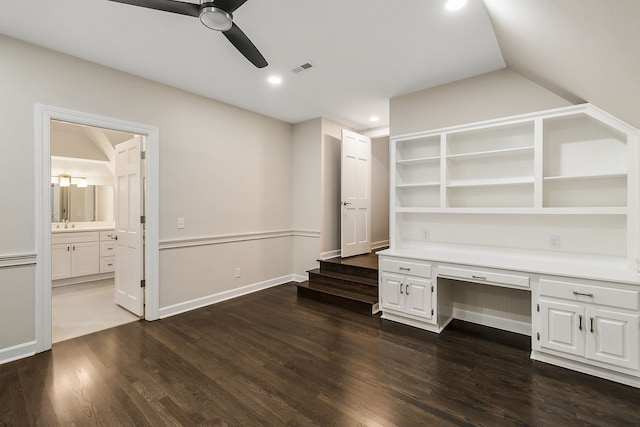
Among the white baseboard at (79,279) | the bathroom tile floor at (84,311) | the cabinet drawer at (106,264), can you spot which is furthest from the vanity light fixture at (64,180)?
the bathroom tile floor at (84,311)

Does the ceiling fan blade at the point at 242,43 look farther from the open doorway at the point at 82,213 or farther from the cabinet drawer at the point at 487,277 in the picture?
the open doorway at the point at 82,213

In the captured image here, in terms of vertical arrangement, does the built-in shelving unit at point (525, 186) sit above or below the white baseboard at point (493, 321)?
above

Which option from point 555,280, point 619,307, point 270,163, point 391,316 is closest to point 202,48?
point 270,163

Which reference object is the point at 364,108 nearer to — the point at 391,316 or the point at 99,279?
the point at 391,316

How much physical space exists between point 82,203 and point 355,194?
5.19 m

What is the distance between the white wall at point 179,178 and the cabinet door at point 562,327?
3667 mm

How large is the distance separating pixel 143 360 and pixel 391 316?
2545mm

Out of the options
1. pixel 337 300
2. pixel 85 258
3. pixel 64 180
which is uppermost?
pixel 64 180

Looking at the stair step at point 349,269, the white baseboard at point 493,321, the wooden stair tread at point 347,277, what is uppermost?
the stair step at point 349,269

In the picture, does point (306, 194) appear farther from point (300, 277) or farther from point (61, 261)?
point (61, 261)

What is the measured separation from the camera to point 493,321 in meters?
3.22

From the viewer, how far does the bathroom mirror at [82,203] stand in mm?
5348

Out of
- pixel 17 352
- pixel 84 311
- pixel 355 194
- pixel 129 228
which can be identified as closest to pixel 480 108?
pixel 355 194

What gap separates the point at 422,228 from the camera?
372cm
